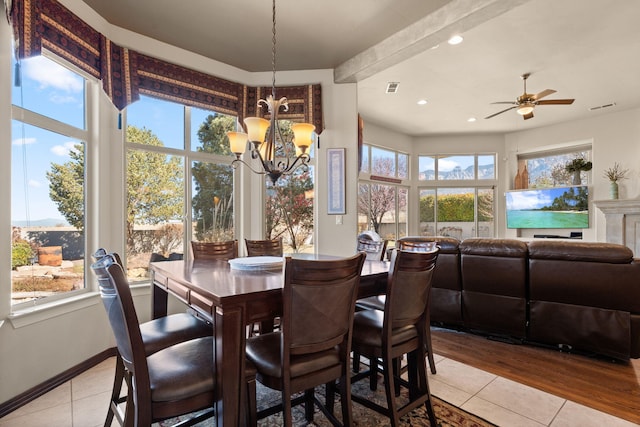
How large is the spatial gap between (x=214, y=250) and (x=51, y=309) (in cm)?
127

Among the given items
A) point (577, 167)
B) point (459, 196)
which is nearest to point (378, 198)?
point (459, 196)

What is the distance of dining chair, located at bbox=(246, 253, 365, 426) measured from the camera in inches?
54.4

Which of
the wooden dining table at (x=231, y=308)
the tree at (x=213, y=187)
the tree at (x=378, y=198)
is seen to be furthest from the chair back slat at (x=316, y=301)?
the tree at (x=378, y=198)

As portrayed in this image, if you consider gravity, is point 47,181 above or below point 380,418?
above

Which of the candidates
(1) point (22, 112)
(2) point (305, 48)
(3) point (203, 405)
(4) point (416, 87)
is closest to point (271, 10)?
(2) point (305, 48)

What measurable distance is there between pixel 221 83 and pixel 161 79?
74 centimetres

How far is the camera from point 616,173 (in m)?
6.40

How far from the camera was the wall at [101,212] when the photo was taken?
2174 millimetres

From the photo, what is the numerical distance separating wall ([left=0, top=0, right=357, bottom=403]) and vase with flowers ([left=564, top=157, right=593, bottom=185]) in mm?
5955

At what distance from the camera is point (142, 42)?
3.44m

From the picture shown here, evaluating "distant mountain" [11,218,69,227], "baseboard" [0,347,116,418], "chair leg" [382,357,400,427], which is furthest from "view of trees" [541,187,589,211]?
"distant mountain" [11,218,69,227]

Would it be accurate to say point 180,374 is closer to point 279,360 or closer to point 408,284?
point 279,360

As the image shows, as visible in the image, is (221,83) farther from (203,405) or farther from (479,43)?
(203,405)

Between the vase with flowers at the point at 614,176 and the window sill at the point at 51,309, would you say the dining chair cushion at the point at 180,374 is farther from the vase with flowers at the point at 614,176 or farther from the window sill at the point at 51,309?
the vase with flowers at the point at 614,176
